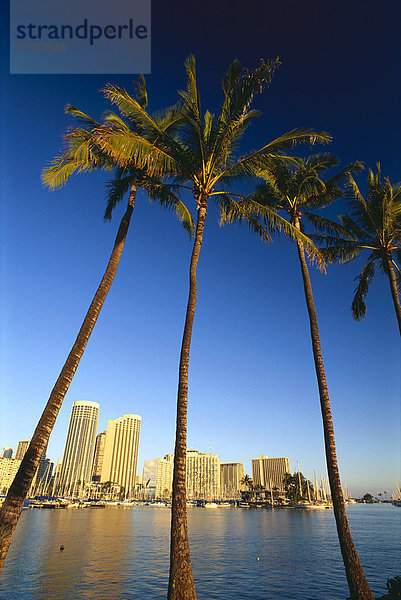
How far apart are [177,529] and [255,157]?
1396cm

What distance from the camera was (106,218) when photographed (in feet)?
55.5

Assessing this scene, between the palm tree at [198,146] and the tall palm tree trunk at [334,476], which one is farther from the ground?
the palm tree at [198,146]

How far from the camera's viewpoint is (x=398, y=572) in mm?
26531

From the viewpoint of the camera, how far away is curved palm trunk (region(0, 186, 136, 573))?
8.71 m

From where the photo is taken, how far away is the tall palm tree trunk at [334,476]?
1105 cm

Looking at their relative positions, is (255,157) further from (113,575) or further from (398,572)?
(398,572)

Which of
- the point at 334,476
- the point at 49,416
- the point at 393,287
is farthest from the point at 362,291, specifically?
the point at 49,416

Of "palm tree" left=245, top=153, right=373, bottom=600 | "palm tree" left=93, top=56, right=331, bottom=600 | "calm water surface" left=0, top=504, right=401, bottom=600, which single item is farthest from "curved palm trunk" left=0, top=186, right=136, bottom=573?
"calm water surface" left=0, top=504, right=401, bottom=600

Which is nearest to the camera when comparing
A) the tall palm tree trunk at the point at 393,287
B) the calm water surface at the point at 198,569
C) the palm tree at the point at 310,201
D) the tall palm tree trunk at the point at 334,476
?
the tall palm tree trunk at the point at 334,476

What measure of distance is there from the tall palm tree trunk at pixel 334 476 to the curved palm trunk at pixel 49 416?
8851 mm

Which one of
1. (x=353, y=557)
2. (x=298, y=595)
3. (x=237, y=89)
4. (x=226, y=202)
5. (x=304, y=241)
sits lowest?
(x=298, y=595)

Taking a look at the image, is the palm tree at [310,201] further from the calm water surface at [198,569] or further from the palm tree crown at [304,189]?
the calm water surface at [198,569]

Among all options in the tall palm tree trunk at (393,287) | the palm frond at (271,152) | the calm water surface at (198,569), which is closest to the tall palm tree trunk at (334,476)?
the palm frond at (271,152)

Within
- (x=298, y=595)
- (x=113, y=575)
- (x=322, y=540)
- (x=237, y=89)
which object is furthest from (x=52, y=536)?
(x=237, y=89)
